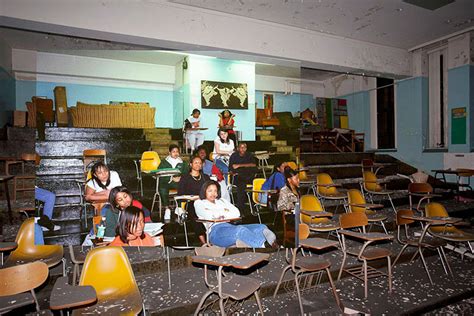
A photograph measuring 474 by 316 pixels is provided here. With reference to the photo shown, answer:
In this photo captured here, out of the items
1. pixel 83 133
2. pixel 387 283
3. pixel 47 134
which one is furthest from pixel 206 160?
pixel 387 283

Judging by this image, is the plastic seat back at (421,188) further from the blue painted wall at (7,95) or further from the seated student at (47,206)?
the blue painted wall at (7,95)

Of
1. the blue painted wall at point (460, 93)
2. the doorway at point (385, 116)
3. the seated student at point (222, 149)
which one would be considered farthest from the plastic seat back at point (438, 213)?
the doorway at point (385, 116)

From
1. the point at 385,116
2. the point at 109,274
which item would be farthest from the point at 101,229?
the point at 385,116

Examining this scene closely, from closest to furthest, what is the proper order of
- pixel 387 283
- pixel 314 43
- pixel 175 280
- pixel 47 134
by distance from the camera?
pixel 47 134, pixel 175 280, pixel 387 283, pixel 314 43

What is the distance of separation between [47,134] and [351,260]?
12.1 feet

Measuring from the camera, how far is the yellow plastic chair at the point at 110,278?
2.34 meters

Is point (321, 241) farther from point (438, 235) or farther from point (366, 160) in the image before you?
point (366, 160)

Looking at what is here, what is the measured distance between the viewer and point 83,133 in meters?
2.41

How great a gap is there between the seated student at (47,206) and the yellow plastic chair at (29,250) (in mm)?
429

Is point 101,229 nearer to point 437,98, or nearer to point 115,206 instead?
point 115,206

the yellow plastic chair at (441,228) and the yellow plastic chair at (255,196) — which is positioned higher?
the yellow plastic chair at (255,196)

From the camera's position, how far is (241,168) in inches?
111

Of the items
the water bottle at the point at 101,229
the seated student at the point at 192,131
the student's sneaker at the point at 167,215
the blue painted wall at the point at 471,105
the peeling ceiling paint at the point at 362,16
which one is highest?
the peeling ceiling paint at the point at 362,16

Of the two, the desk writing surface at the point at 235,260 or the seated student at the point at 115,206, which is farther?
the seated student at the point at 115,206
